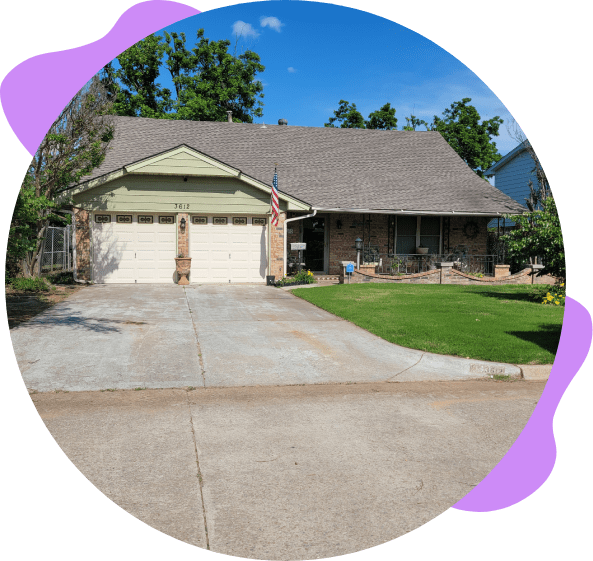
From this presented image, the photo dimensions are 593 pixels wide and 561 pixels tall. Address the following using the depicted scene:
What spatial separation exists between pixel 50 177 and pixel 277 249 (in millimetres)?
15283

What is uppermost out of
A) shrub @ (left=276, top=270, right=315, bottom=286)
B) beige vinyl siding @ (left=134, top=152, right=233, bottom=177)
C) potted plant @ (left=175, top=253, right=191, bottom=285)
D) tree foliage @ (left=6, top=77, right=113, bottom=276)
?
beige vinyl siding @ (left=134, top=152, right=233, bottom=177)

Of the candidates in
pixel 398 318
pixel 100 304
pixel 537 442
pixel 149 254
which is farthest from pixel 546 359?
pixel 149 254

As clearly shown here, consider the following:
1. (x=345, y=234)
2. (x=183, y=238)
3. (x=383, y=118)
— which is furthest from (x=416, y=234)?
(x=383, y=118)

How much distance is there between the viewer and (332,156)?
7246mm

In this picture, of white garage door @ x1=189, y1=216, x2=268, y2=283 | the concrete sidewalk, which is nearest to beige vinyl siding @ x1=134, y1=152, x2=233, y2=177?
white garage door @ x1=189, y1=216, x2=268, y2=283

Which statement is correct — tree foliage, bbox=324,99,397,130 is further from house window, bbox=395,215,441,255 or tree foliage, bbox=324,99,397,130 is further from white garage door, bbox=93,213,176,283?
house window, bbox=395,215,441,255

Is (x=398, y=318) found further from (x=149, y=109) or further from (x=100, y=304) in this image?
(x=149, y=109)

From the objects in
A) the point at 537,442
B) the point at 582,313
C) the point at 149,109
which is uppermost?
the point at 149,109

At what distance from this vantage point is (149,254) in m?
15.8

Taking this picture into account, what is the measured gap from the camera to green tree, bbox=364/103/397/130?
2754 mm

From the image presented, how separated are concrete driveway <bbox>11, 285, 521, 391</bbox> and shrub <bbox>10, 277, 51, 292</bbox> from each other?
23 cm

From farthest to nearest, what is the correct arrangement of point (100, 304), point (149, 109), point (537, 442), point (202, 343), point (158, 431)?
point (202, 343) < point (100, 304) < point (158, 431) < point (149, 109) < point (537, 442)

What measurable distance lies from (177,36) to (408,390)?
4571mm

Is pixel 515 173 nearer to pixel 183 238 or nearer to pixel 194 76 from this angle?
pixel 194 76
